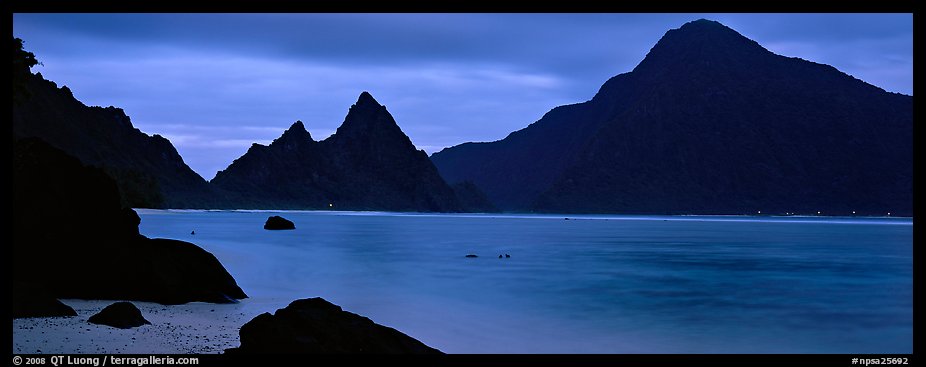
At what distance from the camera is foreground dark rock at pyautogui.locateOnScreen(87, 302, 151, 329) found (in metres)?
14.1

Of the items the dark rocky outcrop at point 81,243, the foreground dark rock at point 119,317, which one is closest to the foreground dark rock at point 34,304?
the foreground dark rock at point 119,317

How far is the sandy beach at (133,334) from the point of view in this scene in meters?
12.0

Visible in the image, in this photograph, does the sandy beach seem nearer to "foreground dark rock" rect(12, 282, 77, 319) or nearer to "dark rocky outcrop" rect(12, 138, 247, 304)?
"foreground dark rock" rect(12, 282, 77, 319)

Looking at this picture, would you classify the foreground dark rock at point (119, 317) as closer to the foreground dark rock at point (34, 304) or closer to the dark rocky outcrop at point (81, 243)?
the foreground dark rock at point (34, 304)

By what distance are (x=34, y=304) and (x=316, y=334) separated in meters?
7.23

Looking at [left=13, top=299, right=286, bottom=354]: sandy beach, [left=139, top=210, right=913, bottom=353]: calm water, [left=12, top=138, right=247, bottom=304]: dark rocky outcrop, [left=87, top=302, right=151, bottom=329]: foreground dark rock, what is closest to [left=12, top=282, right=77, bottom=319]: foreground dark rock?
[left=13, top=299, right=286, bottom=354]: sandy beach

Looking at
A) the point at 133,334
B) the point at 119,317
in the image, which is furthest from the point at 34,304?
the point at 133,334

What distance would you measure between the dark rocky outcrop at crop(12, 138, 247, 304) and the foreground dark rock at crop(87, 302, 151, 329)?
460 centimetres

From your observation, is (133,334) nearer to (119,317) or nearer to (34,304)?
(119,317)

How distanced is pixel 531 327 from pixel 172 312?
975cm

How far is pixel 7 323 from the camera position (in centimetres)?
921

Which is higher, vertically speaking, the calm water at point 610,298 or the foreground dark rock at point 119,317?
the foreground dark rock at point 119,317

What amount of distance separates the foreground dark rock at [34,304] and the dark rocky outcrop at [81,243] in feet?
10.8
